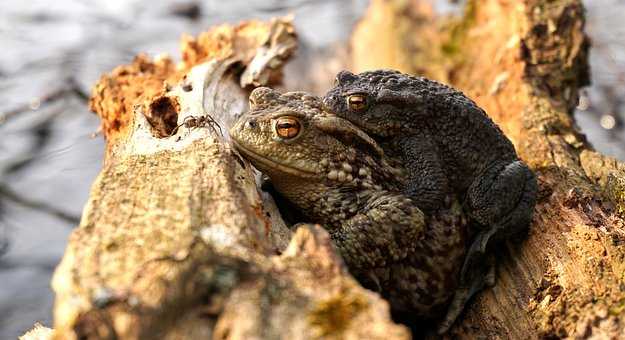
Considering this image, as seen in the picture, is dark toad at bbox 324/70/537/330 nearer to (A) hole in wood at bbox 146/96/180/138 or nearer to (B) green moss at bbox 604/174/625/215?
(B) green moss at bbox 604/174/625/215

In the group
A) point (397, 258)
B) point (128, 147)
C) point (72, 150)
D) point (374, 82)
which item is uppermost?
point (374, 82)

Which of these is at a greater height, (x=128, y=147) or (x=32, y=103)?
(x=128, y=147)

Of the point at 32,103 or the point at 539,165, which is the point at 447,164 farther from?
the point at 32,103

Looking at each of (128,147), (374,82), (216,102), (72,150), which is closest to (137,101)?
(216,102)

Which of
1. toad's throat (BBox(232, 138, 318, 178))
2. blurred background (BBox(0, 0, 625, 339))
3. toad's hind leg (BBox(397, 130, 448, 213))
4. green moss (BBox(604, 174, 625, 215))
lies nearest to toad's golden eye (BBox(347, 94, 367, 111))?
toad's hind leg (BBox(397, 130, 448, 213))

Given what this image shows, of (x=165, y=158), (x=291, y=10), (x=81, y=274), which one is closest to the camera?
(x=81, y=274)

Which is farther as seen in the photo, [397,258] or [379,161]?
[379,161]

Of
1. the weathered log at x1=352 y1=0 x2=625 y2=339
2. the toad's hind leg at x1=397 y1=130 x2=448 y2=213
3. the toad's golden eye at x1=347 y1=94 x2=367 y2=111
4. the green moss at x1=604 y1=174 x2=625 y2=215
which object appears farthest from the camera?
the green moss at x1=604 y1=174 x2=625 y2=215
